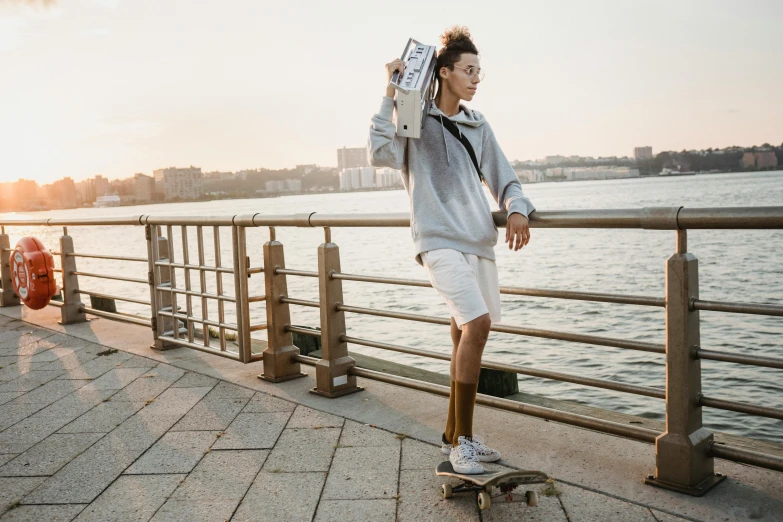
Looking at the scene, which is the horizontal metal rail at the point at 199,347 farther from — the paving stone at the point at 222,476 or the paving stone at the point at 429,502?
the paving stone at the point at 429,502

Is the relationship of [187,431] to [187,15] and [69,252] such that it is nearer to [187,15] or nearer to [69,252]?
[69,252]

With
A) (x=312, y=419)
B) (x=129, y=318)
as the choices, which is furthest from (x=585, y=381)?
(x=129, y=318)

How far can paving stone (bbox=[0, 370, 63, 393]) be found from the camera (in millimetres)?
5004

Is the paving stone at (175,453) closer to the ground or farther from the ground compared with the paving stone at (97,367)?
closer to the ground

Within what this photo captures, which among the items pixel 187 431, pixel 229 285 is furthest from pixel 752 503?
pixel 229 285

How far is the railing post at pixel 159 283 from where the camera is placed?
5863 millimetres

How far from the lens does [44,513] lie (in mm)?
2943

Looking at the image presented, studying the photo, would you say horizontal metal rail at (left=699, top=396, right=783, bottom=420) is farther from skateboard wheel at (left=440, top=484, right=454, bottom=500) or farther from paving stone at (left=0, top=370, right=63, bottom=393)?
paving stone at (left=0, top=370, right=63, bottom=393)

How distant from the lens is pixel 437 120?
3064 millimetres

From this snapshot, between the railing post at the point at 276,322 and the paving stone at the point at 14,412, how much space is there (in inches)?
57.8

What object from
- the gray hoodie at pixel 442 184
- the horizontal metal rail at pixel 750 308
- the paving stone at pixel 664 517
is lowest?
the paving stone at pixel 664 517

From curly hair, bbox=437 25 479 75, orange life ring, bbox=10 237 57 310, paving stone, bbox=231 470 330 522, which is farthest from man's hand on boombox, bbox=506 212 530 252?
orange life ring, bbox=10 237 57 310

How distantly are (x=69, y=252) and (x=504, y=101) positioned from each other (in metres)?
50.5

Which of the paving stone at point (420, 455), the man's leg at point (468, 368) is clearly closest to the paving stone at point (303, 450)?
the paving stone at point (420, 455)
